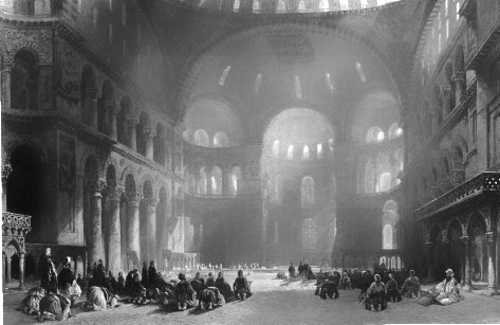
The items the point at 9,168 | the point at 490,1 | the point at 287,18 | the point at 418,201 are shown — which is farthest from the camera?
the point at 287,18

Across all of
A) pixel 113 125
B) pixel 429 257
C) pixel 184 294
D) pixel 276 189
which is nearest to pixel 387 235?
pixel 276 189

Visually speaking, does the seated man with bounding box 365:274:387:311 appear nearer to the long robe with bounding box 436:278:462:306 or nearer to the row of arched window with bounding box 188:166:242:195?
the long robe with bounding box 436:278:462:306

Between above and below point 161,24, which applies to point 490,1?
below

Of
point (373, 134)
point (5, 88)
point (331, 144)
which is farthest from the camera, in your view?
point (373, 134)

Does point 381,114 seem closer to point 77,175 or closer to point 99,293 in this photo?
point 77,175

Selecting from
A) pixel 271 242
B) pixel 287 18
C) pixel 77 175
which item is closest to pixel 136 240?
pixel 77 175

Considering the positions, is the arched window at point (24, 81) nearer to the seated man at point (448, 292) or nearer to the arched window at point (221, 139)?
the seated man at point (448, 292)

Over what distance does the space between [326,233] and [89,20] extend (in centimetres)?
2403

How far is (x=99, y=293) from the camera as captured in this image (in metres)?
12.0

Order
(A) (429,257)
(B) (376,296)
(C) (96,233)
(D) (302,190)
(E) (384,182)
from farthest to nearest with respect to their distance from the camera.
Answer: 1. (D) (302,190)
2. (E) (384,182)
3. (A) (429,257)
4. (C) (96,233)
5. (B) (376,296)

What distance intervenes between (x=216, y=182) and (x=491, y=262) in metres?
22.5

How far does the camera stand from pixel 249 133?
34156 mm

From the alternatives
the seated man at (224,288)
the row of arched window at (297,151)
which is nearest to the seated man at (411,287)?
the seated man at (224,288)

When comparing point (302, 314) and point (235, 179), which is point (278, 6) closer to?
point (235, 179)
